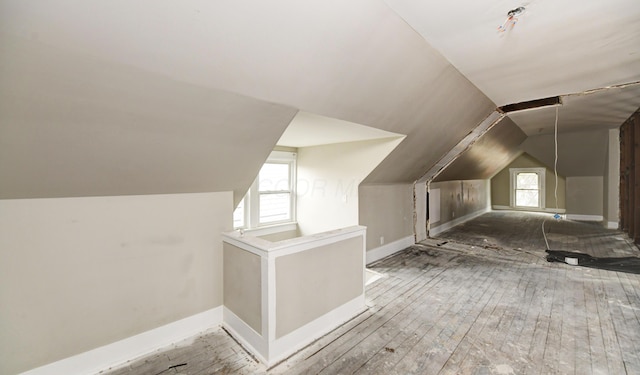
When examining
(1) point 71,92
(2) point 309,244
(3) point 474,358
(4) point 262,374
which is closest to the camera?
(1) point 71,92

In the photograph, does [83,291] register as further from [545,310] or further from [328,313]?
[545,310]

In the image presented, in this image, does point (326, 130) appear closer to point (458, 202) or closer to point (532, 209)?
Answer: point (458, 202)

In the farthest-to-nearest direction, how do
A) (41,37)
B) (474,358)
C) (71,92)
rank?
(474,358)
(71,92)
(41,37)

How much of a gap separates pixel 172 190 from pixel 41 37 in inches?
54.1

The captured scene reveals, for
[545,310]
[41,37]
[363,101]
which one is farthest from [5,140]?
[545,310]

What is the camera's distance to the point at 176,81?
4.92 ft

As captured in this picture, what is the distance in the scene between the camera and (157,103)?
1562mm

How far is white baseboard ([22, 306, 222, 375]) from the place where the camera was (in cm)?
188

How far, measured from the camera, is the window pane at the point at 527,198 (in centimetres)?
947

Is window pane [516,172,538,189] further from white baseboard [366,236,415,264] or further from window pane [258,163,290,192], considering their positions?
window pane [258,163,290,192]

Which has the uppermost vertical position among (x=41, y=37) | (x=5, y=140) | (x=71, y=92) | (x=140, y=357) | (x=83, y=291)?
(x=41, y=37)

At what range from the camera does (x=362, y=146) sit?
386 cm

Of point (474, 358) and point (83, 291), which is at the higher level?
point (83, 291)

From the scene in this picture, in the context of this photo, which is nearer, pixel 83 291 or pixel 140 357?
pixel 83 291
